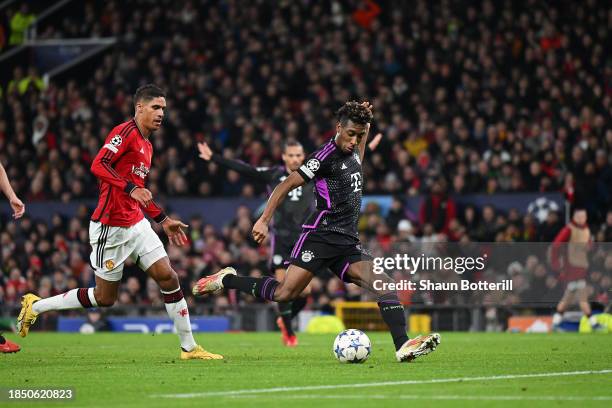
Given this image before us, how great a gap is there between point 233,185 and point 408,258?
607 centimetres

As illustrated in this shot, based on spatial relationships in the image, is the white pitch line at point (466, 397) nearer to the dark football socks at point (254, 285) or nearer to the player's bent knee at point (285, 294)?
the player's bent knee at point (285, 294)

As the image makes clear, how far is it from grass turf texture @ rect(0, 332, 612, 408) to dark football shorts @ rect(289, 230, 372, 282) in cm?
95

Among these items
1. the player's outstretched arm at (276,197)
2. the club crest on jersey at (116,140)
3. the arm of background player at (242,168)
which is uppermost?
the club crest on jersey at (116,140)

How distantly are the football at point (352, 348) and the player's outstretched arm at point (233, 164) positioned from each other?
397cm

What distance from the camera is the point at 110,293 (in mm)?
11422

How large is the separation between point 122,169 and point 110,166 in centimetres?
19

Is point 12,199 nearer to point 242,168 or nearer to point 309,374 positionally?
point 309,374

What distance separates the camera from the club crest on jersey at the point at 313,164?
421 inches

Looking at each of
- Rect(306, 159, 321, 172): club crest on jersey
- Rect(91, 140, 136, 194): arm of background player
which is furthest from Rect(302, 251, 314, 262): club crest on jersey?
Rect(91, 140, 136, 194): arm of background player

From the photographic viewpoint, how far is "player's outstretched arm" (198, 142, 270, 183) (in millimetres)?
Result: 14297

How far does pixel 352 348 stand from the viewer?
10.8 meters

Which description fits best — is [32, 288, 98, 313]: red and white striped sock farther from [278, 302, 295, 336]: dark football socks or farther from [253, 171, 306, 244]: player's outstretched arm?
[278, 302, 295, 336]: dark football socks

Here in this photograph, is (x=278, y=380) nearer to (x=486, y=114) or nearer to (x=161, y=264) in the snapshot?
(x=161, y=264)

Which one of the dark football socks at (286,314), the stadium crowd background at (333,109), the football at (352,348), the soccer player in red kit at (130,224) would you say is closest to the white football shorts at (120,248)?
the soccer player in red kit at (130,224)
